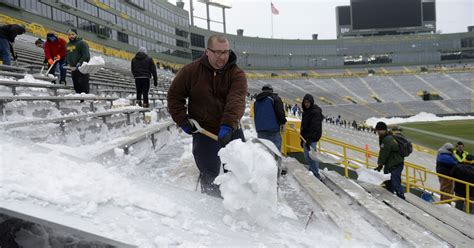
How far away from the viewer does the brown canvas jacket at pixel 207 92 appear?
336 cm

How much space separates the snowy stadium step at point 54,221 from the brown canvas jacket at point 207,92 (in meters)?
1.48

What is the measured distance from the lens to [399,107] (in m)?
54.6

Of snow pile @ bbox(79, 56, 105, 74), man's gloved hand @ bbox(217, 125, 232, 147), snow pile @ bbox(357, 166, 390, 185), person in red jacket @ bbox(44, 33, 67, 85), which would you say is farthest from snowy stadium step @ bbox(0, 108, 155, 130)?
snow pile @ bbox(357, 166, 390, 185)

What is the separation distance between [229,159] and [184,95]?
0.94 metres

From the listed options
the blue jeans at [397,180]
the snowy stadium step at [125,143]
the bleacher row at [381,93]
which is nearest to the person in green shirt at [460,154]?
the blue jeans at [397,180]

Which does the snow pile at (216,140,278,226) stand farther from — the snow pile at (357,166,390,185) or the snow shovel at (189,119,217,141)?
the snow pile at (357,166,390,185)

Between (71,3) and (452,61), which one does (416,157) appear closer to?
(71,3)

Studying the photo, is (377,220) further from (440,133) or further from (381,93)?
(381,93)

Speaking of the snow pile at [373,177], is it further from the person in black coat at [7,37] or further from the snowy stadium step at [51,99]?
the person in black coat at [7,37]

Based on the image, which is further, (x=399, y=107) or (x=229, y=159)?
(x=399, y=107)

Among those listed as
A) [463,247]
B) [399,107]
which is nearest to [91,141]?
[463,247]

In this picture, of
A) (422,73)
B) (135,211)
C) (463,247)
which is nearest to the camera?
(135,211)

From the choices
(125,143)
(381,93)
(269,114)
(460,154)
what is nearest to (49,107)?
(125,143)

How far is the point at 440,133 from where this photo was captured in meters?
36.8
